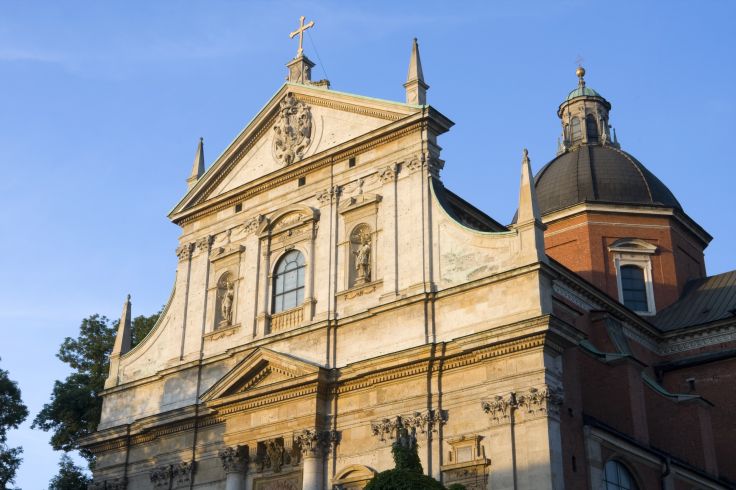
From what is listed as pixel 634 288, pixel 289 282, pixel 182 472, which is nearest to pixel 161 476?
pixel 182 472

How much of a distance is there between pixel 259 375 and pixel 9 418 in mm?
11847

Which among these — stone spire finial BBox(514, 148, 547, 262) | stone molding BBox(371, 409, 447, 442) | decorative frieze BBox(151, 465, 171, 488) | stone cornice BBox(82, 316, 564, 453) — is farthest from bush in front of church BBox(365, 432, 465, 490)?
decorative frieze BBox(151, 465, 171, 488)

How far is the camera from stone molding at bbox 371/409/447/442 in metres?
21.0

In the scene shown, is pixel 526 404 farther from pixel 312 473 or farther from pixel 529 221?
pixel 312 473

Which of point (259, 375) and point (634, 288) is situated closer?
point (259, 375)

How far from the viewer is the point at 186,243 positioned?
1139 inches

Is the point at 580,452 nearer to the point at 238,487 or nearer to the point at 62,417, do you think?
the point at 238,487

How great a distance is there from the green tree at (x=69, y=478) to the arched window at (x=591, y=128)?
74.2ft

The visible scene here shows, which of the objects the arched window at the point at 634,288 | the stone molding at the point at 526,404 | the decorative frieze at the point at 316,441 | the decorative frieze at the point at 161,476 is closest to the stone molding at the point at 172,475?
the decorative frieze at the point at 161,476

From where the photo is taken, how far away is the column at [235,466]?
78.3ft

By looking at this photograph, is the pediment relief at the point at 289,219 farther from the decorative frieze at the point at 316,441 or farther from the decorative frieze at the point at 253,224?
the decorative frieze at the point at 316,441

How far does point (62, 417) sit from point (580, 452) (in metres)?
20.0

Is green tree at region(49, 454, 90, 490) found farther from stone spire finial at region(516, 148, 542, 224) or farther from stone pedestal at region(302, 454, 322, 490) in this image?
stone spire finial at region(516, 148, 542, 224)

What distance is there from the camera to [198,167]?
30.1 metres
